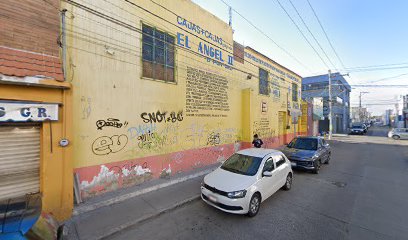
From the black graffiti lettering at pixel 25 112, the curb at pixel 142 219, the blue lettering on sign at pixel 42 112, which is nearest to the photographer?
the curb at pixel 142 219

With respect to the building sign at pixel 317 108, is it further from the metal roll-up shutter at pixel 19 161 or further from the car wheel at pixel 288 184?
the metal roll-up shutter at pixel 19 161

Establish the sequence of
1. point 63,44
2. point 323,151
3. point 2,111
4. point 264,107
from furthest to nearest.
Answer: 1. point 264,107
2. point 323,151
3. point 63,44
4. point 2,111

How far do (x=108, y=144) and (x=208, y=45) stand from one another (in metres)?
6.72

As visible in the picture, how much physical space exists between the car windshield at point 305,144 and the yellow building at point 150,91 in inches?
105

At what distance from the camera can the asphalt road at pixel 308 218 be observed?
4402 millimetres

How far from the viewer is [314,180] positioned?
8258 millimetres

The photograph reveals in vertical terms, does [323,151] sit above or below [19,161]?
below

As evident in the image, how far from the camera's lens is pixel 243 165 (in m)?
6.16

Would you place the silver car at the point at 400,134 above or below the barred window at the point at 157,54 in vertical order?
below

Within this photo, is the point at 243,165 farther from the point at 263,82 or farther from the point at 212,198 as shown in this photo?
the point at 263,82

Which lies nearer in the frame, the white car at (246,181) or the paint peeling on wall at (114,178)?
the white car at (246,181)

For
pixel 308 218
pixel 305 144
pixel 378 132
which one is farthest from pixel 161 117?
pixel 378 132

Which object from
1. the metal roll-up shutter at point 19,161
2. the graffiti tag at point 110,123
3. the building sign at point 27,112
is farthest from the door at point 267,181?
the metal roll-up shutter at point 19,161

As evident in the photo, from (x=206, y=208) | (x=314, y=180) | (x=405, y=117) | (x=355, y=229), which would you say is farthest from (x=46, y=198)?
(x=405, y=117)
